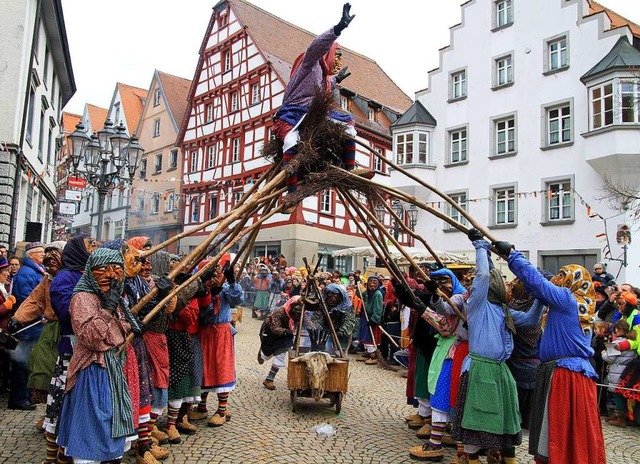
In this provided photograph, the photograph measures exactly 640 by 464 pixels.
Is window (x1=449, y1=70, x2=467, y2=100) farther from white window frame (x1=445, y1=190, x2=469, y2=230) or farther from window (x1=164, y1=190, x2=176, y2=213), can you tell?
window (x1=164, y1=190, x2=176, y2=213)

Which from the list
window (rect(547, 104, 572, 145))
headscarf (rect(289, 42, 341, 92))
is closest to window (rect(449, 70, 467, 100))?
window (rect(547, 104, 572, 145))

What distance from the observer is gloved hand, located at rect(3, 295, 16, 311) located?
6.45m

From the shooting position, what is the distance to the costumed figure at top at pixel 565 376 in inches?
159

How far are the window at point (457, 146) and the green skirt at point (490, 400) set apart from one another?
60.1 ft

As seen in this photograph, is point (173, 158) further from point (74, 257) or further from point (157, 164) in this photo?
point (74, 257)

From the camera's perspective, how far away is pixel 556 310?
424 cm

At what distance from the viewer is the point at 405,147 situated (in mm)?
23328

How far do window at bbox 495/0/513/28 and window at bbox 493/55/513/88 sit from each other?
1365 millimetres

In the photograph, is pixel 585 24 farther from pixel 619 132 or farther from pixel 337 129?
pixel 337 129

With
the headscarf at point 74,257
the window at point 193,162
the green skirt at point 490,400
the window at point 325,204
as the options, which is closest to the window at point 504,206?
the window at point 325,204

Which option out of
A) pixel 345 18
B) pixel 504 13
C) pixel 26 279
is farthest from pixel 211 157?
pixel 345 18

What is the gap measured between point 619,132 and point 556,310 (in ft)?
50.9

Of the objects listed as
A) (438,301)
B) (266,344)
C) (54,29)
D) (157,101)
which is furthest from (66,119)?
(438,301)

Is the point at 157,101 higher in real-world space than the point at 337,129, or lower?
higher
